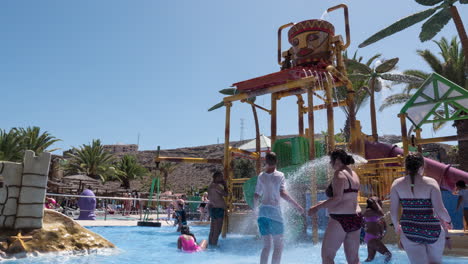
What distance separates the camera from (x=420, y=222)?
128 inches

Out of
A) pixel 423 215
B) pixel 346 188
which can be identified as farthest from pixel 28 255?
pixel 423 215

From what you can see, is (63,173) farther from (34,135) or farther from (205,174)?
(205,174)

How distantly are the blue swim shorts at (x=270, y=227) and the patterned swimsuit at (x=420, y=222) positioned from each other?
1.55 metres

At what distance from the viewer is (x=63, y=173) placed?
46.9 m

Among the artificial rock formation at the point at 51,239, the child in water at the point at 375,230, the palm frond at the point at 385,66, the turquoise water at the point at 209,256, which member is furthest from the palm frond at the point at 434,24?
the artificial rock formation at the point at 51,239

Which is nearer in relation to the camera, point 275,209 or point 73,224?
point 275,209

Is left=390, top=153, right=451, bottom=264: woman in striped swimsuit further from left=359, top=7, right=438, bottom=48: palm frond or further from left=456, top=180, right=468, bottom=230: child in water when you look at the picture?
left=359, top=7, right=438, bottom=48: palm frond

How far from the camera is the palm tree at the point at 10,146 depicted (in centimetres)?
2984

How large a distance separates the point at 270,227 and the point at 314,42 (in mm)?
7574

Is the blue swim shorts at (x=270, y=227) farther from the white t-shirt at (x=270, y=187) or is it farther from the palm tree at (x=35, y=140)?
the palm tree at (x=35, y=140)

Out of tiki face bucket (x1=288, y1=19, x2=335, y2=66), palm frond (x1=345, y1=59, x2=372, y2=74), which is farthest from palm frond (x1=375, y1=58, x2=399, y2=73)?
tiki face bucket (x1=288, y1=19, x2=335, y2=66)

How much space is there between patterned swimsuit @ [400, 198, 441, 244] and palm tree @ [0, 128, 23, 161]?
33.4m

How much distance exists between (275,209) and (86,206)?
1447 centimetres

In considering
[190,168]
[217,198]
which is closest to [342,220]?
[217,198]
